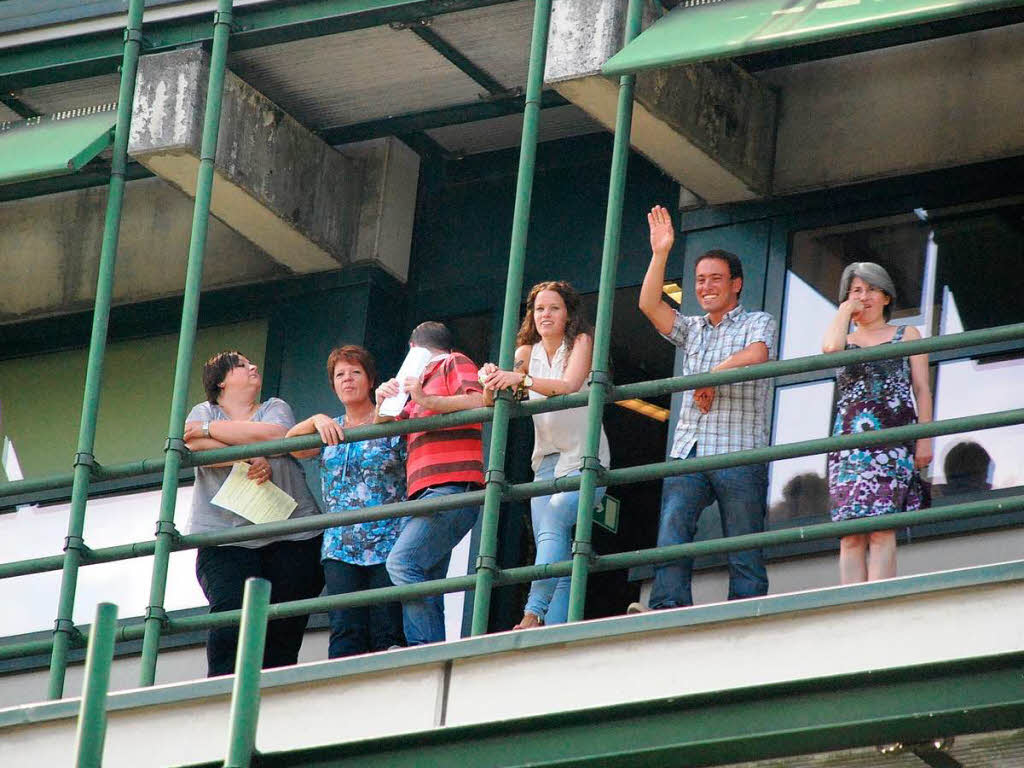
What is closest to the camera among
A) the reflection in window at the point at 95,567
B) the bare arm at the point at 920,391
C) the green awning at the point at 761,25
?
the green awning at the point at 761,25

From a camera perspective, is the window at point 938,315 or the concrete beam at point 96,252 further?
the concrete beam at point 96,252

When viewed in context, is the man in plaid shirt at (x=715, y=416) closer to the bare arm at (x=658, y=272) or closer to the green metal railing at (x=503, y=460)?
the bare arm at (x=658, y=272)

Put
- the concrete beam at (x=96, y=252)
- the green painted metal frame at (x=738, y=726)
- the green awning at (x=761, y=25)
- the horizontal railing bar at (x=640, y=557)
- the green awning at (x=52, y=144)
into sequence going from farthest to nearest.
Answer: the concrete beam at (x=96, y=252) → the green awning at (x=52, y=144) → the green awning at (x=761, y=25) → the horizontal railing bar at (x=640, y=557) → the green painted metal frame at (x=738, y=726)

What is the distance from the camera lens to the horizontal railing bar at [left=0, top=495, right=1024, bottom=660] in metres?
7.85

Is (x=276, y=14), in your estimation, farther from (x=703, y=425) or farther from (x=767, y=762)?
(x=767, y=762)

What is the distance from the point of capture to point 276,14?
34.2 ft

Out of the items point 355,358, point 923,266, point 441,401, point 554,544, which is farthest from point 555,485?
point 923,266

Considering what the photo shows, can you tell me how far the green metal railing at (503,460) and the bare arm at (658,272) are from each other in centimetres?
30

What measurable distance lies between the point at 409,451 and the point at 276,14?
2.37 meters

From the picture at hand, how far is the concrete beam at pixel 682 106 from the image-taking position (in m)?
10.0

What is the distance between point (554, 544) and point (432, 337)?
104cm

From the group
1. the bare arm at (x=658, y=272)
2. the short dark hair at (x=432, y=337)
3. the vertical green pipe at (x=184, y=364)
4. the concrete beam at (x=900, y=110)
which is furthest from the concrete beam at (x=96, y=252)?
the bare arm at (x=658, y=272)

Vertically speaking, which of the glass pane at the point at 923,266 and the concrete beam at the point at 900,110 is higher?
the concrete beam at the point at 900,110

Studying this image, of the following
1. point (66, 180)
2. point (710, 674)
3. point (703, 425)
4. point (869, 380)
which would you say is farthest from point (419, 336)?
point (66, 180)
